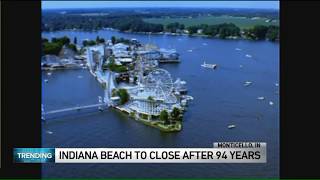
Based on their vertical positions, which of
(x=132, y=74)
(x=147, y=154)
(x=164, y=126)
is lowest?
(x=164, y=126)

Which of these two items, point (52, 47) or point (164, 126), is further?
point (52, 47)

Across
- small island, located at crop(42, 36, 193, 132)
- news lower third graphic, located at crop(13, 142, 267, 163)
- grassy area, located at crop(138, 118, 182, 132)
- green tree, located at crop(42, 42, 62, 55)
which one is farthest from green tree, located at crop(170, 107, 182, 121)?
green tree, located at crop(42, 42, 62, 55)

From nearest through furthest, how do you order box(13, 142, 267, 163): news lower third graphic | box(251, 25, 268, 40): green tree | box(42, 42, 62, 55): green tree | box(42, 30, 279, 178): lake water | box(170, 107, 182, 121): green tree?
box(13, 142, 267, 163): news lower third graphic → box(42, 30, 279, 178): lake water → box(170, 107, 182, 121): green tree → box(251, 25, 268, 40): green tree → box(42, 42, 62, 55): green tree

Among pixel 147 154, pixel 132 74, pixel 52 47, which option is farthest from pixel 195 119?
pixel 52 47

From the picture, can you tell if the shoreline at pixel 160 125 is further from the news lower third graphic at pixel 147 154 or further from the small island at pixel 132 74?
the news lower third graphic at pixel 147 154

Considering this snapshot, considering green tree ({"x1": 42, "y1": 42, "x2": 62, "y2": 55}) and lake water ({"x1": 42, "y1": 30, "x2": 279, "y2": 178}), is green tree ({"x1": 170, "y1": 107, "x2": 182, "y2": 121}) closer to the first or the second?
lake water ({"x1": 42, "y1": 30, "x2": 279, "y2": 178})

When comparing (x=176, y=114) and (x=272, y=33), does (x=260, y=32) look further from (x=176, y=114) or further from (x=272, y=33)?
(x=176, y=114)

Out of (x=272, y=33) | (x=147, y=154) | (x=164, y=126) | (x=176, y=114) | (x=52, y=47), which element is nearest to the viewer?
(x=147, y=154)

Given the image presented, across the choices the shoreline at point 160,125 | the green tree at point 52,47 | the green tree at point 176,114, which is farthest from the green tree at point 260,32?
the shoreline at point 160,125
